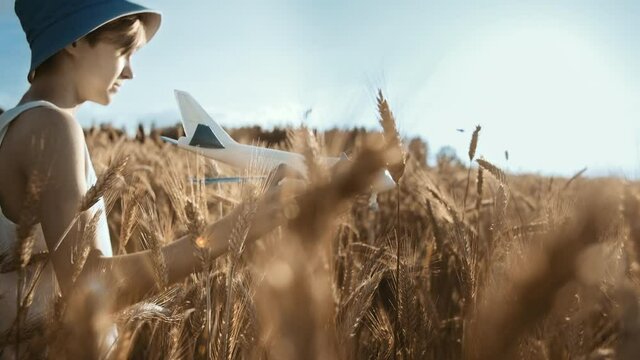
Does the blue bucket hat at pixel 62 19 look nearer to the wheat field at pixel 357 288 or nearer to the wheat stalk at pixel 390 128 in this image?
the wheat field at pixel 357 288

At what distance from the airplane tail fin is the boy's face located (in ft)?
23.2

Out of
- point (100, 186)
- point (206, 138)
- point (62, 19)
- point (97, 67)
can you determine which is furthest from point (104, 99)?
point (206, 138)

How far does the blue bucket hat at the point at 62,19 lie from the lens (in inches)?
55.2

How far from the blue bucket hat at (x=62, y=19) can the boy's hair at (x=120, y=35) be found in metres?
0.04

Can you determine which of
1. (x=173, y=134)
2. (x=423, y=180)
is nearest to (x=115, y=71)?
(x=423, y=180)

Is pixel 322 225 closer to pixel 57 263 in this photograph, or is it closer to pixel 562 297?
pixel 562 297

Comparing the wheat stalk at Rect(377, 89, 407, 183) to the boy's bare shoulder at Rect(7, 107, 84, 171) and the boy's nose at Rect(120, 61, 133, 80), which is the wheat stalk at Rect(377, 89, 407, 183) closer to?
the boy's bare shoulder at Rect(7, 107, 84, 171)

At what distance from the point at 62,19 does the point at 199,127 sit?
849cm

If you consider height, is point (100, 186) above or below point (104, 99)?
below

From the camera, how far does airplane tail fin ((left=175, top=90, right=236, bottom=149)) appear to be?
916 cm

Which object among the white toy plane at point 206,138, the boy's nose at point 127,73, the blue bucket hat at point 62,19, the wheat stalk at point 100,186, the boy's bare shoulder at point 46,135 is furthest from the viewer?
the white toy plane at point 206,138

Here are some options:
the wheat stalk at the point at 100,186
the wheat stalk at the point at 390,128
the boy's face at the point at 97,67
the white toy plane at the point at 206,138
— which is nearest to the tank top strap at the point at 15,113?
the boy's face at the point at 97,67

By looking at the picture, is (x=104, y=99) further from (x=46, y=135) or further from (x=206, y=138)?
(x=206, y=138)

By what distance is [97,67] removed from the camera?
145 cm
